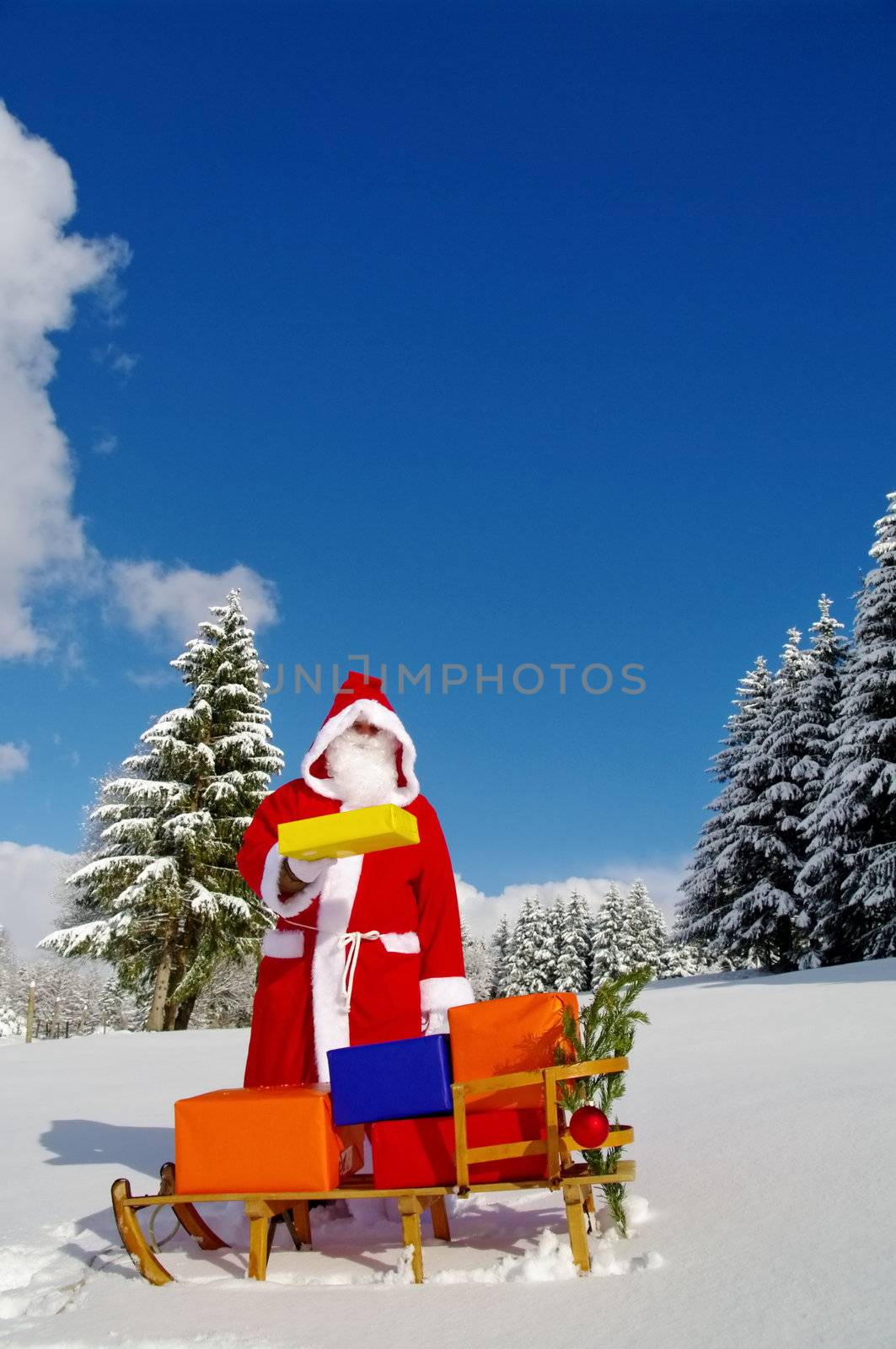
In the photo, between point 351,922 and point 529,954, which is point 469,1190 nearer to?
point 351,922

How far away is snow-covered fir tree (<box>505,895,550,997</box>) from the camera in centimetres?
4841

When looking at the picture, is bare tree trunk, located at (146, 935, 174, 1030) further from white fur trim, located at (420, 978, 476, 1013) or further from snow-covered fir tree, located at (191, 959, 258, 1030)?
white fur trim, located at (420, 978, 476, 1013)

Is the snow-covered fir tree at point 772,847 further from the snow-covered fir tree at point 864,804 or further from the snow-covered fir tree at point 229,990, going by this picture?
the snow-covered fir tree at point 229,990

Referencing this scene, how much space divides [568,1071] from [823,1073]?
3640mm

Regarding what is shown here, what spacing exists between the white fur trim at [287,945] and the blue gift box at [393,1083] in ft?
3.99

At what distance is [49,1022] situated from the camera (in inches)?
2766

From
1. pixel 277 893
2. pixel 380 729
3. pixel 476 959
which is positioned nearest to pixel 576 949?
pixel 476 959

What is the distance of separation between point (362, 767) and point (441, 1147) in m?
1.92

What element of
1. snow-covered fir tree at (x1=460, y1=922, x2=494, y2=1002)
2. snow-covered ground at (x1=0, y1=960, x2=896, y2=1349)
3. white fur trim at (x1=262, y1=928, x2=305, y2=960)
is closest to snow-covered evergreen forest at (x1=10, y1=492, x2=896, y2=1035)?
snow-covered ground at (x1=0, y1=960, x2=896, y2=1349)

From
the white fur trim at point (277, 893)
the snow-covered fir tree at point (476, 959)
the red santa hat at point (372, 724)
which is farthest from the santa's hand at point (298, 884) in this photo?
the snow-covered fir tree at point (476, 959)

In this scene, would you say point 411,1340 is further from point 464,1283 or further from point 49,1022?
point 49,1022

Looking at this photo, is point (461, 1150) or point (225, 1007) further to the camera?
point (225, 1007)

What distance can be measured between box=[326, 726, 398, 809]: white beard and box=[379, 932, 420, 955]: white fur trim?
0.64 m

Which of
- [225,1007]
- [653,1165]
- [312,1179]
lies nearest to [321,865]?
[312,1179]
